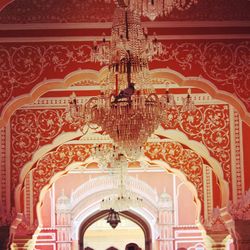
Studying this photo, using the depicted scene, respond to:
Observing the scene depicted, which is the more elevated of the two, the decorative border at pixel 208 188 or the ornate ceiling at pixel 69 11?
the ornate ceiling at pixel 69 11

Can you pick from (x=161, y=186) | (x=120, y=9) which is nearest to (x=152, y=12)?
(x=120, y=9)

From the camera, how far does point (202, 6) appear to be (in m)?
9.11

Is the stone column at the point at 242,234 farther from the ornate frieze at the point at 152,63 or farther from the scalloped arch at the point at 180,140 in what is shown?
the ornate frieze at the point at 152,63

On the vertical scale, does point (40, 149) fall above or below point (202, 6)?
below

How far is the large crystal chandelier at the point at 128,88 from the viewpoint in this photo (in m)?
8.07

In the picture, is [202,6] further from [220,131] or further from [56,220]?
[56,220]

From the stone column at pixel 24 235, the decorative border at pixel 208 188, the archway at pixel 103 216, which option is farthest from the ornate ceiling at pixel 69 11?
the archway at pixel 103 216

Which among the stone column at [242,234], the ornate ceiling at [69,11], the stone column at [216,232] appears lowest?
the stone column at [242,234]

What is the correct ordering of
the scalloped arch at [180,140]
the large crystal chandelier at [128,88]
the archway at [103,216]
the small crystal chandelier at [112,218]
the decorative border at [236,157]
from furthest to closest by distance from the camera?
the archway at [103,216]
the small crystal chandelier at [112,218]
the scalloped arch at [180,140]
the decorative border at [236,157]
the large crystal chandelier at [128,88]

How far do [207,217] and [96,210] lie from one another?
6.32 metres

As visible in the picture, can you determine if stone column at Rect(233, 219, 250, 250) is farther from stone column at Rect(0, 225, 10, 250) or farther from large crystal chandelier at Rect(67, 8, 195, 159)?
large crystal chandelier at Rect(67, 8, 195, 159)

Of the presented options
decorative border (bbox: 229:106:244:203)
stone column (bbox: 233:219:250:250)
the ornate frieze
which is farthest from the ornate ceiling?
stone column (bbox: 233:219:250:250)

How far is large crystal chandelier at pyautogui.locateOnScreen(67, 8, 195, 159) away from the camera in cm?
807

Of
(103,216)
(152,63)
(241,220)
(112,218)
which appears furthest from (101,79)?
(103,216)
